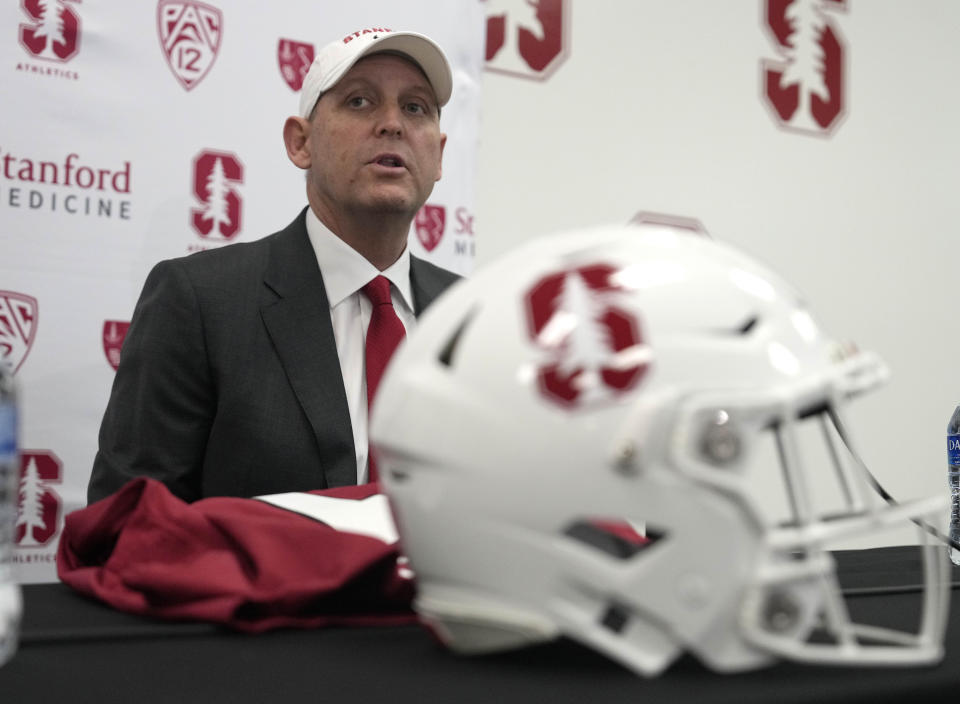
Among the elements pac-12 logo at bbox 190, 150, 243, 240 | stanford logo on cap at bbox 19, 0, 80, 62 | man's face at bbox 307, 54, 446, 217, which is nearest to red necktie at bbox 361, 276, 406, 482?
man's face at bbox 307, 54, 446, 217

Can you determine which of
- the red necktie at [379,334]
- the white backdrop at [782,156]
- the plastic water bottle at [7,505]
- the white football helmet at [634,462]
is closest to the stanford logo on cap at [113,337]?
the red necktie at [379,334]

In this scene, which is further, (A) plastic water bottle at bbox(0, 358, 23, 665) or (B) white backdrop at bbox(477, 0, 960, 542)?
(B) white backdrop at bbox(477, 0, 960, 542)

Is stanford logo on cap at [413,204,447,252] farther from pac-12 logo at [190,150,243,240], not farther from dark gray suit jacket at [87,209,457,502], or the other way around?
dark gray suit jacket at [87,209,457,502]

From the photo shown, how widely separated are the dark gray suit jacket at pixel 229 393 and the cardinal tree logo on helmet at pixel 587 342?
764 mm

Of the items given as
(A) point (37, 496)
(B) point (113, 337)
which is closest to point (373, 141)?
(B) point (113, 337)

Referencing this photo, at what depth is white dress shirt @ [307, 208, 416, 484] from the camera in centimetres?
140

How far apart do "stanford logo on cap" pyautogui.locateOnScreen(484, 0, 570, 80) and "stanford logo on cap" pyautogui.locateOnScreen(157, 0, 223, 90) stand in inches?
25.3

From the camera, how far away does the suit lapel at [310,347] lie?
51.8 inches

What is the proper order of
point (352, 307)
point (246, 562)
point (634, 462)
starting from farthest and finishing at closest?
point (352, 307), point (246, 562), point (634, 462)

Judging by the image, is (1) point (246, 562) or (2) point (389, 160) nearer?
(1) point (246, 562)

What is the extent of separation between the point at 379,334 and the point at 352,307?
0.24 feet

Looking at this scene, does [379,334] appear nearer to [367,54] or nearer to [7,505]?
[367,54]

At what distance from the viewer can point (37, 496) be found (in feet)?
5.56

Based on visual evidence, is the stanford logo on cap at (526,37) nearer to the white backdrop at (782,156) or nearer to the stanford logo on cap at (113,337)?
the white backdrop at (782,156)
